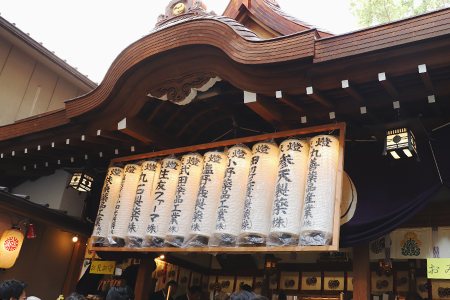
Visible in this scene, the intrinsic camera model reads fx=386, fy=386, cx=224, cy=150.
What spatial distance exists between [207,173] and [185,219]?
0.83 meters

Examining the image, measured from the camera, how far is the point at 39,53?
1199 cm

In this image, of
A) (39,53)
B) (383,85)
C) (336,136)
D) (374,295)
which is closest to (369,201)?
(336,136)

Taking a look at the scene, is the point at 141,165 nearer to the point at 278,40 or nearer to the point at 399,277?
the point at 278,40

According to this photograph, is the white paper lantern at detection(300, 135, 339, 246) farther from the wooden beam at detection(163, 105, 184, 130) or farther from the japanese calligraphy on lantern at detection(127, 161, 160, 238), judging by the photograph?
the japanese calligraphy on lantern at detection(127, 161, 160, 238)

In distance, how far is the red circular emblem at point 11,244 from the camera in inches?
333

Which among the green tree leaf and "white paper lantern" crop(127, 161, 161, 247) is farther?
the green tree leaf

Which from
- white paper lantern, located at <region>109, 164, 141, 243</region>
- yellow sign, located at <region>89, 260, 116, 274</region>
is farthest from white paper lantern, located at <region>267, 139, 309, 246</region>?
yellow sign, located at <region>89, 260, 116, 274</region>

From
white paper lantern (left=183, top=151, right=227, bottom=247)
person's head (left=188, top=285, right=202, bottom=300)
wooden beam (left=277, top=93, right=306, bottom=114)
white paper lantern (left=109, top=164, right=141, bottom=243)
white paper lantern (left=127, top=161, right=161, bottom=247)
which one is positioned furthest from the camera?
person's head (left=188, top=285, right=202, bottom=300)

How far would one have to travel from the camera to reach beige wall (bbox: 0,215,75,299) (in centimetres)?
939

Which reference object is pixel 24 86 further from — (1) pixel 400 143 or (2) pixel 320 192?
(1) pixel 400 143

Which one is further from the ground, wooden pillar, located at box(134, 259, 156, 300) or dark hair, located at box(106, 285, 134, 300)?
wooden pillar, located at box(134, 259, 156, 300)

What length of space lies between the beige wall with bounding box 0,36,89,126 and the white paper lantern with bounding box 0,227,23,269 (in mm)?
4181

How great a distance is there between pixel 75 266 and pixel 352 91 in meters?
8.45

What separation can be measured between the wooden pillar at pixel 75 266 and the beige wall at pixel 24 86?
4.33m
